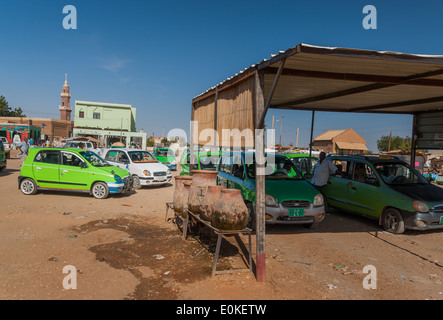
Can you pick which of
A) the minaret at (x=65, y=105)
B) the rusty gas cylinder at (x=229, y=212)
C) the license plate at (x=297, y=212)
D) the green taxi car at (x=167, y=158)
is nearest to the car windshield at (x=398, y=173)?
the license plate at (x=297, y=212)

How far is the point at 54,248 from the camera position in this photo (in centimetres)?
545

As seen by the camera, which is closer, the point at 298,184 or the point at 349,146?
the point at 298,184

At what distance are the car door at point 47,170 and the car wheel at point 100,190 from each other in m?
1.26

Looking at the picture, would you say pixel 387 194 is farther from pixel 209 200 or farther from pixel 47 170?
pixel 47 170

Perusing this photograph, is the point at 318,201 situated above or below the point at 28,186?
above

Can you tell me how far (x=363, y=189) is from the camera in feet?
26.3

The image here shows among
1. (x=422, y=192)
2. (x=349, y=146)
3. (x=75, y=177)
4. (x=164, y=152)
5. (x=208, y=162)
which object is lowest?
(x=75, y=177)

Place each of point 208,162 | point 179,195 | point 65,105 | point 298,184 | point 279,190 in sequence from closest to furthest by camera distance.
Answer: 1. point 179,195
2. point 279,190
3. point 298,184
4. point 208,162
5. point 65,105

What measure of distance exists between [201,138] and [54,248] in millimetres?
4094

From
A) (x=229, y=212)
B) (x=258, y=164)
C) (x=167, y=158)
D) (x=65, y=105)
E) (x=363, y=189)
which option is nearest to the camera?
(x=258, y=164)

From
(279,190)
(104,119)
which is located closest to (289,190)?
(279,190)

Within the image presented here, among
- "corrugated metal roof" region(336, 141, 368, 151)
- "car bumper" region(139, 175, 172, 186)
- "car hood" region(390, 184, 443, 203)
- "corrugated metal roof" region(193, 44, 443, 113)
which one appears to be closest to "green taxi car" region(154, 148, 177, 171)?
"car bumper" region(139, 175, 172, 186)

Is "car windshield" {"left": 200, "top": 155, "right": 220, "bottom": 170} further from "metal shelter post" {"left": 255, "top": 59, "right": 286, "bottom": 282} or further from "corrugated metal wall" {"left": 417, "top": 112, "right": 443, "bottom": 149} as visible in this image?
"corrugated metal wall" {"left": 417, "top": 112, "right": 443, "bottom": 149}

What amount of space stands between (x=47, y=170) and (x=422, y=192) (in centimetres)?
1127
